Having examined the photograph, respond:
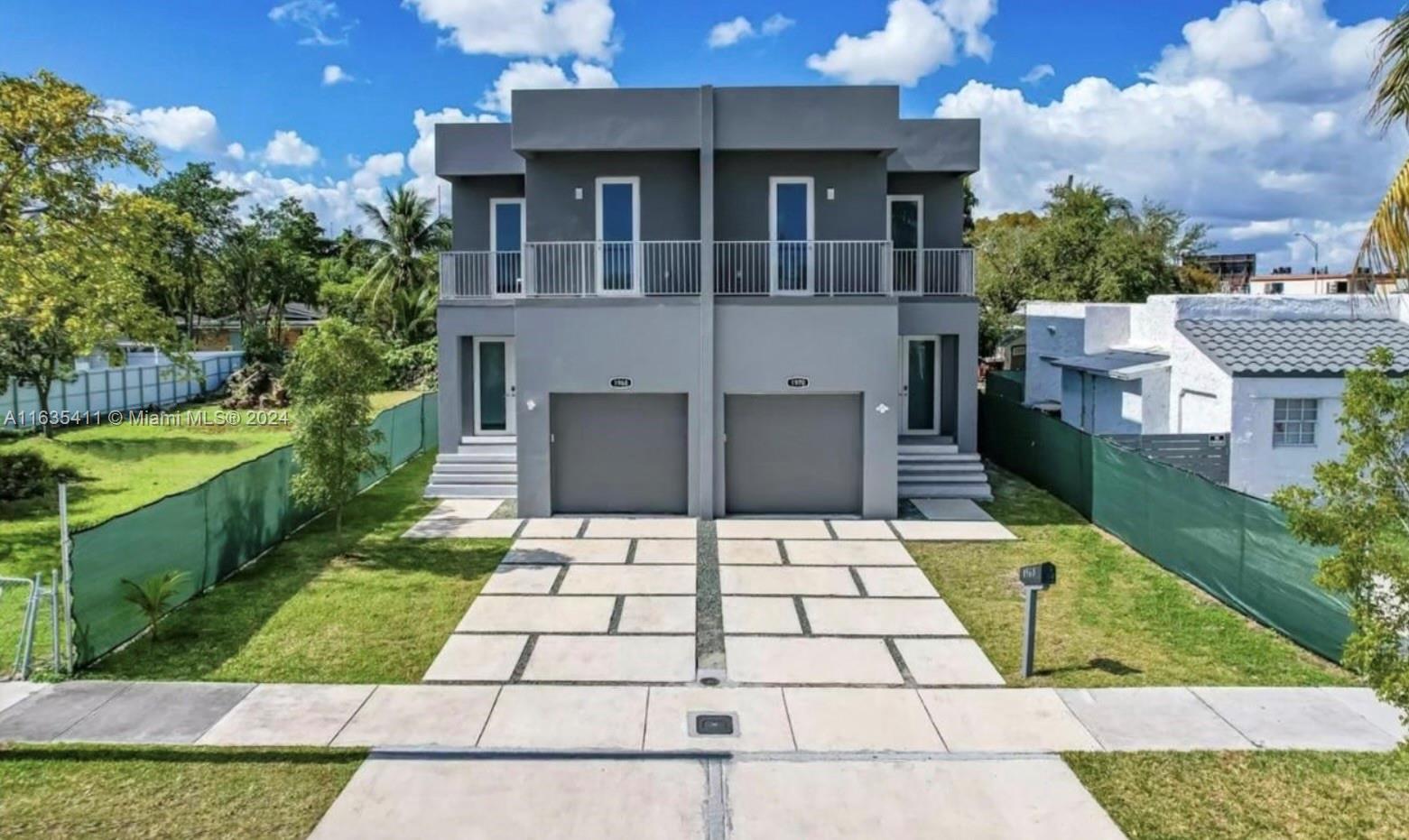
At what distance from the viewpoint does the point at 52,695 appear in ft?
25.3

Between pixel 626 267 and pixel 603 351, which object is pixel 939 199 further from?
pixel 603 351

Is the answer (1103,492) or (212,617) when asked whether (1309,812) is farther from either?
(212,617)

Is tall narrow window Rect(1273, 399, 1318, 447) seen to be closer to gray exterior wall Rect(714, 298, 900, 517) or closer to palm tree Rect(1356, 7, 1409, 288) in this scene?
gray exterior wall Rect(714, 298, 900, 517)

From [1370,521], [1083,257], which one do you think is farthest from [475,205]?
[1083,257]

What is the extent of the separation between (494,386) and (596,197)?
4.72 meters

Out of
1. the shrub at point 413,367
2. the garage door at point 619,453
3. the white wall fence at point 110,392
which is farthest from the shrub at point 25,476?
the shrub at point 413,367

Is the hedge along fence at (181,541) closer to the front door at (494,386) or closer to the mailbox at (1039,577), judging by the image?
the front door at (494,386)

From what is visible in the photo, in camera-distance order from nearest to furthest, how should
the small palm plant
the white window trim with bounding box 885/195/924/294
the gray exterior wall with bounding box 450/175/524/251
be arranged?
the small palm plant
the white window trim with bounding box 885/195/924/294
the gray exterior wall with bounding box 450/175/524/251

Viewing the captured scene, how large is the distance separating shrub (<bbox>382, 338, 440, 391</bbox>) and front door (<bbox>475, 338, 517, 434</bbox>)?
1467cm

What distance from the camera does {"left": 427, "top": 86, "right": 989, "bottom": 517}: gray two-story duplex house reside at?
49.1 ft

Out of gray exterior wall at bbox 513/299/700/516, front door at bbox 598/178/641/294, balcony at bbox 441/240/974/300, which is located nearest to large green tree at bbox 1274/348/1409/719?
gray exterior wall at bbox 513/299/700/516

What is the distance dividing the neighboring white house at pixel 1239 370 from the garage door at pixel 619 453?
8.86 metres

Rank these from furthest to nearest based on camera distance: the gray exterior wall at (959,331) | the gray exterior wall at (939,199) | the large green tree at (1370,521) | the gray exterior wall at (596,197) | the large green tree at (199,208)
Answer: the large green tree at (199,208), the gray exterior wall at (939,199), the gray exterior wall at (959,331), the gray exterior wall at (596,197), the large green tree at (1370,521)

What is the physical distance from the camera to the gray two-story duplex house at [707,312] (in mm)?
14969
